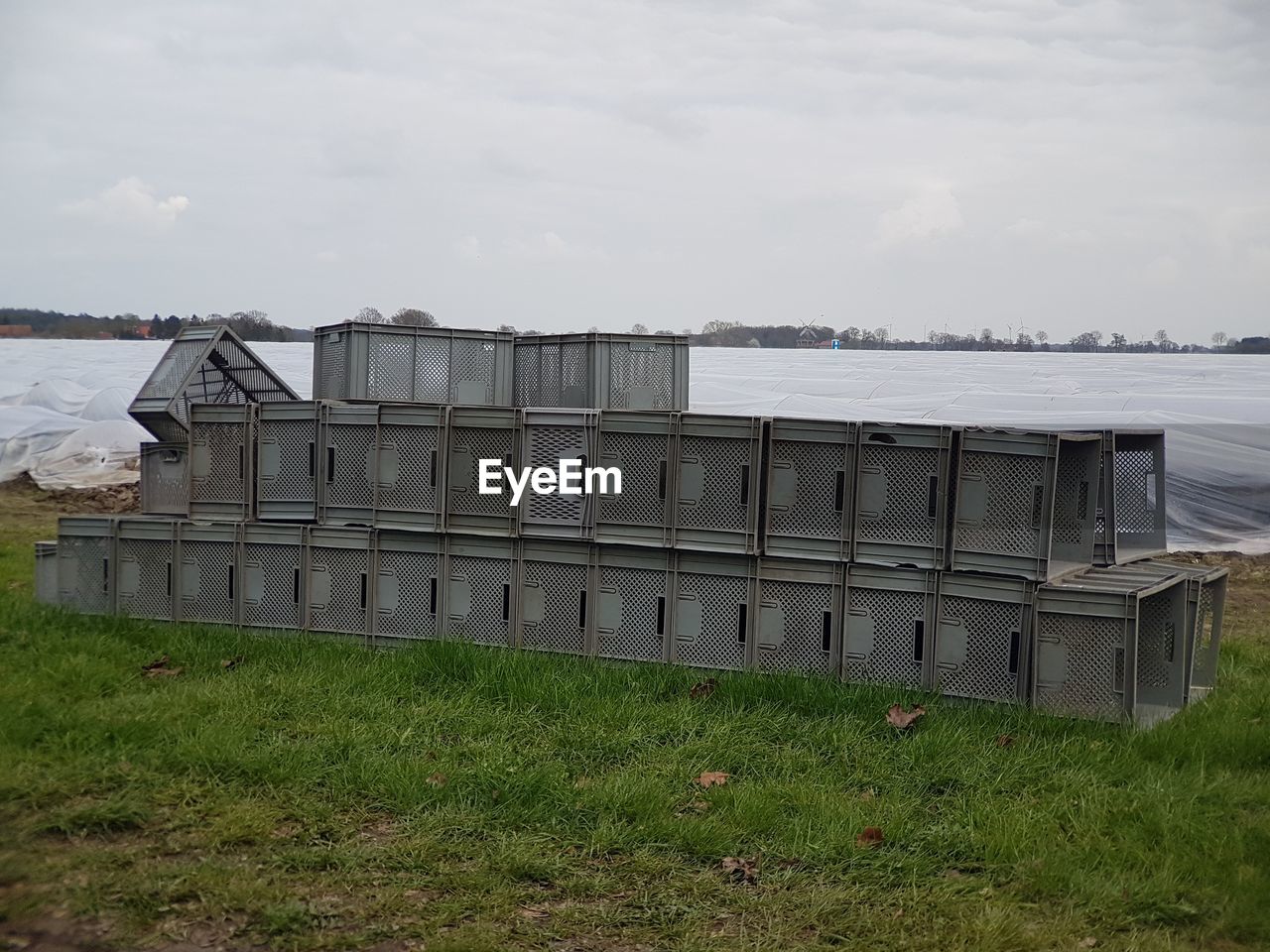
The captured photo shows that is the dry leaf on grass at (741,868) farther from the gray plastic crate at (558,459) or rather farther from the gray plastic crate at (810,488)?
the gray plastic crate at (558,459)

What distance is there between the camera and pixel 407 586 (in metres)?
7.06

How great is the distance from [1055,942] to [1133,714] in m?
2.32

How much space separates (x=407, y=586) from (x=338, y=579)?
49 centimetres

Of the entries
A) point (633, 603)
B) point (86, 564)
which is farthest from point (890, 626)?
→ point (86, 564)

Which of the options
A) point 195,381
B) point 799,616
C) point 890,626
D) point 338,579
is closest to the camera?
point 890,626

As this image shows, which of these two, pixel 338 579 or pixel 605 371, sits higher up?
pixel 605 371

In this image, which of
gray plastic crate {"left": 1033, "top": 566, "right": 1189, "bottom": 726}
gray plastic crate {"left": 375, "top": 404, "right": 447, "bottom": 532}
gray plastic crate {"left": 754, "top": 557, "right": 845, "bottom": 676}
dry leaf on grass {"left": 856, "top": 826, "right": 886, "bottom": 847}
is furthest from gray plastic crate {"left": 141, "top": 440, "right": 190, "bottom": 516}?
gray plastic crate {"left": 1033, "top": 566, "right": 1189, "bottom": 726}

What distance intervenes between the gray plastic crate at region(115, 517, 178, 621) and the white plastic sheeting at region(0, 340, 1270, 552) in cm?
965

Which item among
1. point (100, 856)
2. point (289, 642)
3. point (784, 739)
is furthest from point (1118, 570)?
point (100, 856)

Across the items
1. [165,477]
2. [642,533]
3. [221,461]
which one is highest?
[221,461]

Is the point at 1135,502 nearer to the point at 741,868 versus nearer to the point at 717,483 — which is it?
the point at 717,483

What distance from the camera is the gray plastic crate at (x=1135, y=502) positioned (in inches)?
275

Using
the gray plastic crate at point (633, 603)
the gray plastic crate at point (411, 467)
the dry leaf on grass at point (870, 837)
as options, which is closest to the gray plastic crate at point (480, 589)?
the gray plastic crate at point (411, 467)

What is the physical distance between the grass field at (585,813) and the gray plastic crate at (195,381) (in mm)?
1871
